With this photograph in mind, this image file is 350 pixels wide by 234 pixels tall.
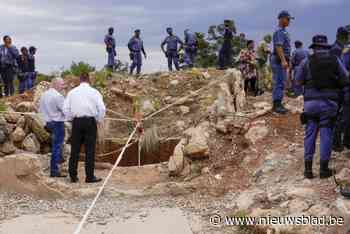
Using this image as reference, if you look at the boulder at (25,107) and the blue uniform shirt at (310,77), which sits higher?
the blue uniform shirt at (310,77)

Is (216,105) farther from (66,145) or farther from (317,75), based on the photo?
(317,75)

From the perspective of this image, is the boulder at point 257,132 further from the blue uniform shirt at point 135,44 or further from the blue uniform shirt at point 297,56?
A: the blue uniform shirt at point 135,44

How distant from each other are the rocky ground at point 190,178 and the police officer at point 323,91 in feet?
1.37

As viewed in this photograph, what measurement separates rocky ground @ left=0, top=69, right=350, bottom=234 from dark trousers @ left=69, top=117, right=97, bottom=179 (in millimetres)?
274

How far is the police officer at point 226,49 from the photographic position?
1357 centimetres

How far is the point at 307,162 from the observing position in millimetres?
7066

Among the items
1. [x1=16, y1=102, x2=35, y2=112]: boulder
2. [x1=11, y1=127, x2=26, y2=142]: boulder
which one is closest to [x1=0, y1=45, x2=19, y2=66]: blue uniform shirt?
[x1=16, y1=102, x2=35, y2=112]: boulder

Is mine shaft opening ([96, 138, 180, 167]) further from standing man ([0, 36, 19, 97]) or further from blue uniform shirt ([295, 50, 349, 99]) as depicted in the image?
blue uniform shirt ([295, 50, 349, 99])

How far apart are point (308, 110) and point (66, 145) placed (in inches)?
227

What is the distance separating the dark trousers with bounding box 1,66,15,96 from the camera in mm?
13502

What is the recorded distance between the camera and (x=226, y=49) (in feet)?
46.4

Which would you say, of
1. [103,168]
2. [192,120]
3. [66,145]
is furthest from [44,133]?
[192,120]

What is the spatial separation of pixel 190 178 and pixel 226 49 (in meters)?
6.06

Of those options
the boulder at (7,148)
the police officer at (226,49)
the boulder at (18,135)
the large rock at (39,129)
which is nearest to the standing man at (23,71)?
the large rock at (39,129)
